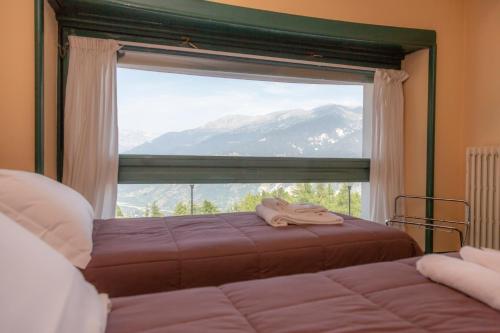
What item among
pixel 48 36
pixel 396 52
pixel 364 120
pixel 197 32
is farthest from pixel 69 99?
pixel 396 52

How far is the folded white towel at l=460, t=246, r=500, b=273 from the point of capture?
1.09 metres

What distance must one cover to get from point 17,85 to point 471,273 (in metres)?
2.36

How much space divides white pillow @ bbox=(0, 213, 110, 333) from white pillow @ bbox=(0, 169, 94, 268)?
19.6 inches

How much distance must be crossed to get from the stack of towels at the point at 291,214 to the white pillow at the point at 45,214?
98 centimetres

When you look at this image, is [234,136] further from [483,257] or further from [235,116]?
[483,257]

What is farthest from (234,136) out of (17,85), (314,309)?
(314,309)

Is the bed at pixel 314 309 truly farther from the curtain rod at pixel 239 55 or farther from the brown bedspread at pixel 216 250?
the curtain rod at pixel 239 55

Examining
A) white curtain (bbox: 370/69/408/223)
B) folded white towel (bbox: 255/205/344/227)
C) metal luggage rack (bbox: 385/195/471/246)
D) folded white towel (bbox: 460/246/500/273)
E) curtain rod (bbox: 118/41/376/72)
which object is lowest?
metal luggage rack (bbox: 385/195/471/246)

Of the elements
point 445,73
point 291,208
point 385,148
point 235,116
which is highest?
point 445,73

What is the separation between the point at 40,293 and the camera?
0.68 m

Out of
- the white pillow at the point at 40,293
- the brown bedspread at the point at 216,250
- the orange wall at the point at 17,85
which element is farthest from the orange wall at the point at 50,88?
the white pillow at the point at 40,293

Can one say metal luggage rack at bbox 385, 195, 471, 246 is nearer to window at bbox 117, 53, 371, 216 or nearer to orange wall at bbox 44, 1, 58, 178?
window at bbox 117, 53, 371, 216

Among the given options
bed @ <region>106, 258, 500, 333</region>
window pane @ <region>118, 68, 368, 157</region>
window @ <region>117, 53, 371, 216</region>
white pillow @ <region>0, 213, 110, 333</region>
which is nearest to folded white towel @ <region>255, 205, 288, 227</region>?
bed @ <region>106, 258, 500, 333</region>

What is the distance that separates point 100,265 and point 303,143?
2.26m
